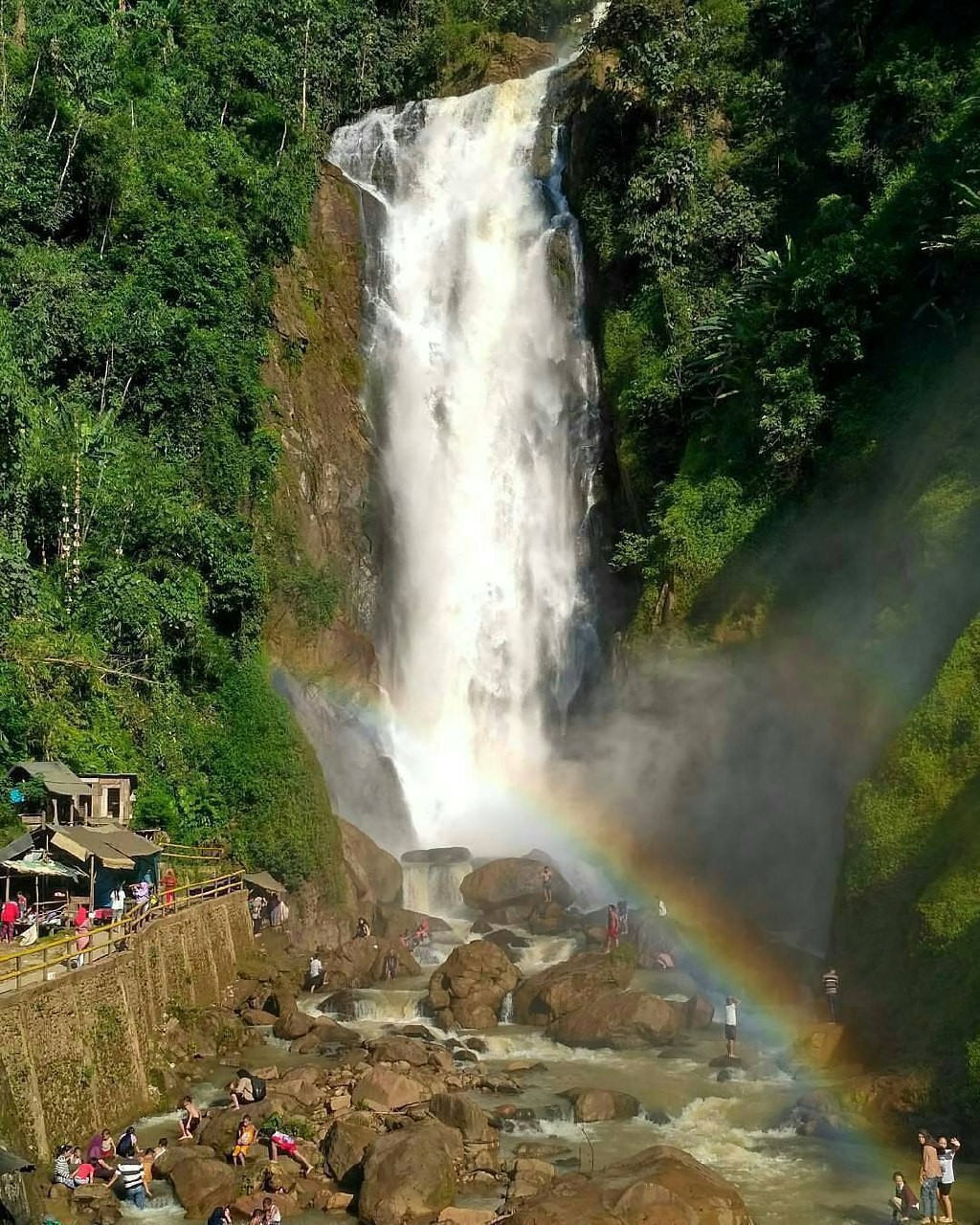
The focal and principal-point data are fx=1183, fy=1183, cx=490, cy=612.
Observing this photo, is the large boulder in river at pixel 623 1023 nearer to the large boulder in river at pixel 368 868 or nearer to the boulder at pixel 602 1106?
the boulder at pixel 602 1106

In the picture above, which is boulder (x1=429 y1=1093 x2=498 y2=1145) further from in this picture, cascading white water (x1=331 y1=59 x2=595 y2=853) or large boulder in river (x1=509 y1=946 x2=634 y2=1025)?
cascading white water (x1=331 y1=59 x2=595 y2=853)

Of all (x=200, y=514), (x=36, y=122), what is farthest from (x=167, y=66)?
A: (x=200, y=514)

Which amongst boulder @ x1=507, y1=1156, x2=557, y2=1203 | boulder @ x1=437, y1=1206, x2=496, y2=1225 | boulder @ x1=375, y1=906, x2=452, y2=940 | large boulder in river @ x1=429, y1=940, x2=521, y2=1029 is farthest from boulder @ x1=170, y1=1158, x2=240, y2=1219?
boulder @ x1=375, y1=906, x2=452, y2=940

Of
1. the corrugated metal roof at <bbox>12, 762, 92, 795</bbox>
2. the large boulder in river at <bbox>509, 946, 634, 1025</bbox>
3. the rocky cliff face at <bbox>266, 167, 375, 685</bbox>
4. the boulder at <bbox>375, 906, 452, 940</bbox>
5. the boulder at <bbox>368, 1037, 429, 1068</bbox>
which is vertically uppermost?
the rocky cliff face at <bbox>266, 167, 375, 685</bbox>

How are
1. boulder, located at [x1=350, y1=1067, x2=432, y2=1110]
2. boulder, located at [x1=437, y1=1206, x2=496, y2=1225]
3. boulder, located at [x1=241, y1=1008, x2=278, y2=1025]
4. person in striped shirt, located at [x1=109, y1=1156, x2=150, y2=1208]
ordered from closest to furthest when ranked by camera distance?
boulder, located at [x1=437, y1=1206, x2=496, y2=1225]
person in striped shirt, located at [x1=109, y1=1156, x2=150, y2=1208]
boulder, located at [x1=350, y1=1067, x2=432, y2=1110]
boulder, located at [x1=241, y1=1008, x2=278, y2=1025]

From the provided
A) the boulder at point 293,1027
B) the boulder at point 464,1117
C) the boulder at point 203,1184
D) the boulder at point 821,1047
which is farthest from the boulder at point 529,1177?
the boulder at point 293,1027

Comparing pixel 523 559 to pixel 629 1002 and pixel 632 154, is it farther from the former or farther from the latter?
pixel 629 1002
